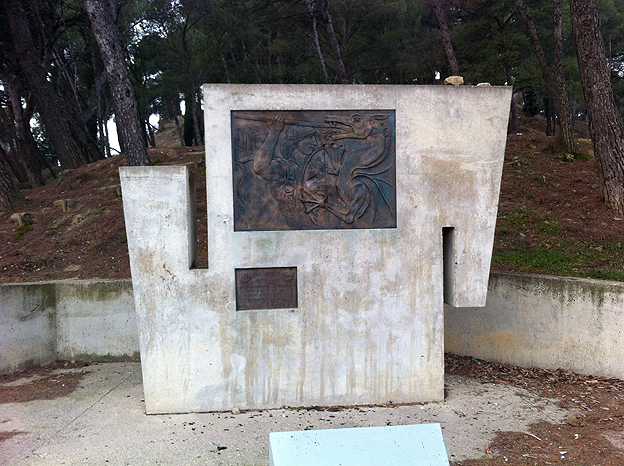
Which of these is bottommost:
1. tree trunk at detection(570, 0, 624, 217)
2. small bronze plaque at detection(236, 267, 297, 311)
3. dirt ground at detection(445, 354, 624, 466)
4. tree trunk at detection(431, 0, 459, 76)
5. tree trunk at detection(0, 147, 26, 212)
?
dirt ground at detection(445, 354, 624, 466)

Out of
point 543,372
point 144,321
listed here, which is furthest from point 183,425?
point 543,372

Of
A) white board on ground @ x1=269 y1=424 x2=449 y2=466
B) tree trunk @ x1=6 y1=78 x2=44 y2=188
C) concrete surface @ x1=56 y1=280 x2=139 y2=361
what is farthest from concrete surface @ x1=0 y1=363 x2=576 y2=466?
tree trunk @ x1=6 y1=78 x2=44 y2=188

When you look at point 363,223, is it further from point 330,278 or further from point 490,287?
point 490,287

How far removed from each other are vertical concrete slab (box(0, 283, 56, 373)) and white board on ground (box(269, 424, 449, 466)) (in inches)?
206

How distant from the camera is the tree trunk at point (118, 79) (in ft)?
31.7

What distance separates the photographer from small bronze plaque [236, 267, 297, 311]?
17.3 ft

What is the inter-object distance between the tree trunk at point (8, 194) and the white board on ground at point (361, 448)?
9869mm

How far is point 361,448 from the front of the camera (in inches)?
102

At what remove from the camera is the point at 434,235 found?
17.7 feet

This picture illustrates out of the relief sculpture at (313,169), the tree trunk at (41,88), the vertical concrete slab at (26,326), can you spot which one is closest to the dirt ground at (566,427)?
the relief sculpture at (313,169)

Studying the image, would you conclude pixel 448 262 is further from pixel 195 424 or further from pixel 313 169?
pixel 195 424

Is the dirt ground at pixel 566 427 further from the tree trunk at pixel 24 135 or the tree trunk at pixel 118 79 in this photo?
the tree trunk at pixel 24 135

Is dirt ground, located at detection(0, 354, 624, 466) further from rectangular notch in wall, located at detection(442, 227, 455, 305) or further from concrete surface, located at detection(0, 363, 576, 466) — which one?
rectangular notch in wall, located at detection(442, 227, 455, 305)

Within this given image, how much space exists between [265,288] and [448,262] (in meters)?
2.03
